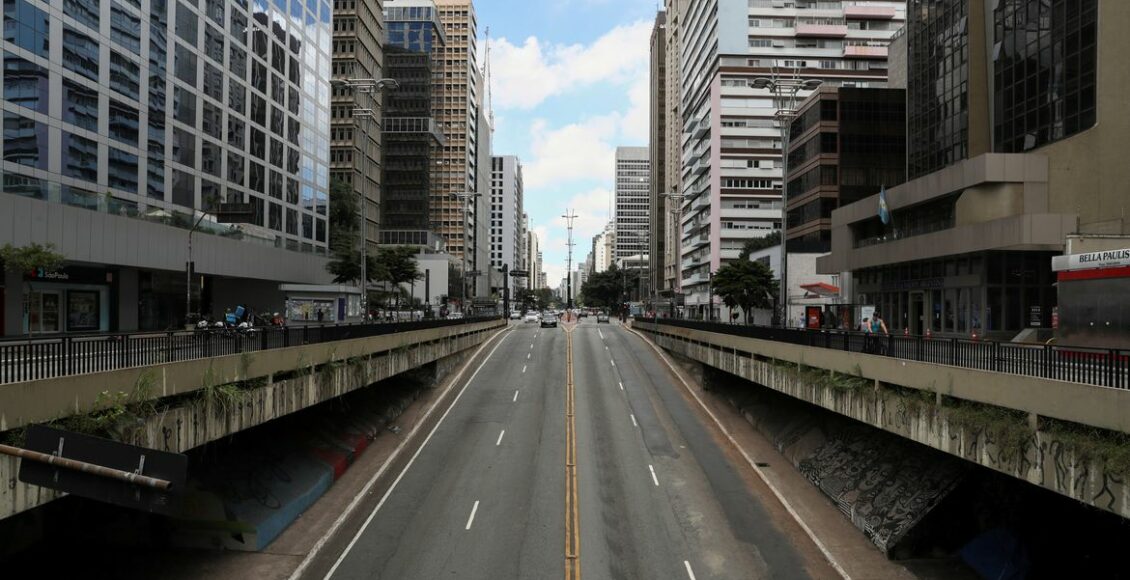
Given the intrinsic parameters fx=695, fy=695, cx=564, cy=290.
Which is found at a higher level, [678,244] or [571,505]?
[678,244]

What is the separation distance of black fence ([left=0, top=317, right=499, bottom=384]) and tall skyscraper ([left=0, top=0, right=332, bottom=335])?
36.4 feet

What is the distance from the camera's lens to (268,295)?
5928 centimetres

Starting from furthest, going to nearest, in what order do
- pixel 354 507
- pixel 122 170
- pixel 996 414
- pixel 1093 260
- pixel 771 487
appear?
pixel 122 170, pixel 771 487, pixel 354 507, pixel 1093 260, pixel 996 414

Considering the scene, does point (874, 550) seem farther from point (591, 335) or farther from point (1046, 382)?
point (591, 335)

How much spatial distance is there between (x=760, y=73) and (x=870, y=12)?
15787 millimetres

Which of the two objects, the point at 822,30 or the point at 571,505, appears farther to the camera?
the point at 822,30

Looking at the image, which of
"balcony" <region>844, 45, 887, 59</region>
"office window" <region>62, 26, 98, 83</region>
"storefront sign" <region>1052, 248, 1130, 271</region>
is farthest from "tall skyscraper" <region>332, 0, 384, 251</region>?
"storefront sign" <region>1052, 248, 1130, 271</region>

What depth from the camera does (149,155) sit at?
43.0 metres

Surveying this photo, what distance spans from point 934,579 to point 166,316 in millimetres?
47194

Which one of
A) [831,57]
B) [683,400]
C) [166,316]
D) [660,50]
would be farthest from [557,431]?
[660,50]

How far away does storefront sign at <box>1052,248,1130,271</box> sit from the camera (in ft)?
55.0

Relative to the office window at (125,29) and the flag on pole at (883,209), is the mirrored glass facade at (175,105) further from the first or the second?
the flag on pole at (883,209)

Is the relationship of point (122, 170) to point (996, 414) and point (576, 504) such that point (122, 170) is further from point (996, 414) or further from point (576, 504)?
point (996, 414)

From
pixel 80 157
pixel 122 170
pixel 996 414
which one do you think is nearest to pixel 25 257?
pixel 80 157
